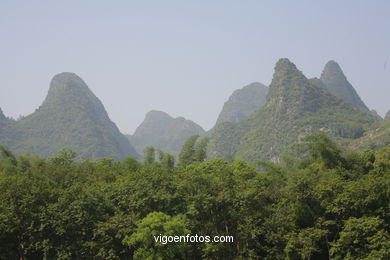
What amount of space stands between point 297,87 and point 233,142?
3790cm

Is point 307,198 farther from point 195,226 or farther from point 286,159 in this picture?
point 286,159

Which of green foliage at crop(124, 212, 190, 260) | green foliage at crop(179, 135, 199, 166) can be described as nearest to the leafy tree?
green foliage at crop(124, 212, 190, 260)

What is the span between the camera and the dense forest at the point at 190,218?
23.3m

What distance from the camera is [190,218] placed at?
85.8 feet

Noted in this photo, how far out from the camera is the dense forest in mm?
23312

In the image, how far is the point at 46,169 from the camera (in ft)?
120

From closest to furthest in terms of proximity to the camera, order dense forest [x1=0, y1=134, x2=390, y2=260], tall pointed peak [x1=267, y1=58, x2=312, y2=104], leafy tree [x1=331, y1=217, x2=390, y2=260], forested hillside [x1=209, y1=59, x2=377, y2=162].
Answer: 1. leafy tree [x1=331, y1=217, x2=390, y2=260]
2. dense forest [x1=0, y1=134, x2=390, y2=260]
3. forested hillside [x1=209, y1=59, x2=377, y2=162]
4. tall pointed peak [x1=267, y1=58, x2=312, y2=104]

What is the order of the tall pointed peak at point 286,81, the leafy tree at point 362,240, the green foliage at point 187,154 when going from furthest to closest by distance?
the tall pointed peak at point 286,81, the green foliage at point 187,154, the leafy tree at point 362,240

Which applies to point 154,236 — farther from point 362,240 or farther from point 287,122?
point 287,122

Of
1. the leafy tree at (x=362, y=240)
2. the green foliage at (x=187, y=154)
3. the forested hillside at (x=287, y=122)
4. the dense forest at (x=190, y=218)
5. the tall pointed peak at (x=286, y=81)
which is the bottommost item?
the leafy tree at (x=362, y=240)

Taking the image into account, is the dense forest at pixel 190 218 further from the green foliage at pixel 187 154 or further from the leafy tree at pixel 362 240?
the green foliage at pixel 187 154

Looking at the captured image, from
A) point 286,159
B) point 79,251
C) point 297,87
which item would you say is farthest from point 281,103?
point 79,251

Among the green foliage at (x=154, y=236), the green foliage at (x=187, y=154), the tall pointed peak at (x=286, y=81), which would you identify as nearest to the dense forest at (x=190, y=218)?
the green foliage at (x=154, y=236)

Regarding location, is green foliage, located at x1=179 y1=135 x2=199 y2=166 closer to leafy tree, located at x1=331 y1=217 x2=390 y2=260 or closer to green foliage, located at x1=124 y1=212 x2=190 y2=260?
leafy tree, located at x1=331 y1=217 x2=390 y2=260
